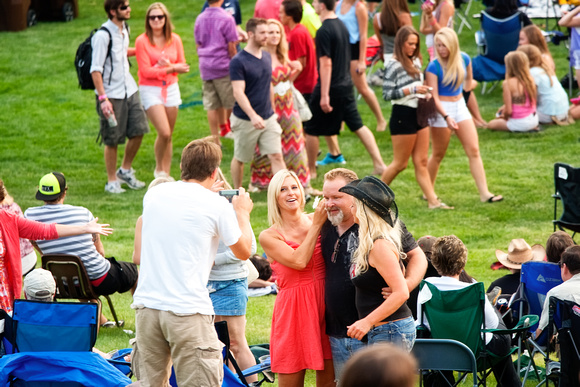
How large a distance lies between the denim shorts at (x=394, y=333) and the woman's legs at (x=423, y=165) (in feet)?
16.0

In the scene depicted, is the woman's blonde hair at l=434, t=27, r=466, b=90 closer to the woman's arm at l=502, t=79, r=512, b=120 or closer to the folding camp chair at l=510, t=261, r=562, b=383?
the woman's arm at l=502, t=79, r=512, b=120

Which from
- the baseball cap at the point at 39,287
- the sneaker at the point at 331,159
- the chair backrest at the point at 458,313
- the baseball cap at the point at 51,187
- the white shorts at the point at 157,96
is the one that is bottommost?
the sneaker at the point at 331,159

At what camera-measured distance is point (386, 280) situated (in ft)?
13.2

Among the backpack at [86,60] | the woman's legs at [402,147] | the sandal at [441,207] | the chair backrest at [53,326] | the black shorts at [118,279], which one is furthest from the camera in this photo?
the backpack at [86,60]

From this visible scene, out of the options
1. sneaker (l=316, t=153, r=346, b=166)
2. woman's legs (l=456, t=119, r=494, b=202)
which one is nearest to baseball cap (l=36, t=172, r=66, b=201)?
woman's legs (l=456, t=119, r=494, b=202)

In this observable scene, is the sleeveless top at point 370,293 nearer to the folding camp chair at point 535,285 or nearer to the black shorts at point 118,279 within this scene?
the folding camp chair at point 535,285

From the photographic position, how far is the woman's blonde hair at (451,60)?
8586 mm

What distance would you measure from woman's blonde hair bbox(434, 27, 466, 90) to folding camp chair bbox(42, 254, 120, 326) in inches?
168

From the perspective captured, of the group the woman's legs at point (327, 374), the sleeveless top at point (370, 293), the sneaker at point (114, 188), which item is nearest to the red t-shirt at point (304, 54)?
the sneaker at point (114, 188)

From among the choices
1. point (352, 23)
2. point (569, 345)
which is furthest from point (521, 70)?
point (569, 345)

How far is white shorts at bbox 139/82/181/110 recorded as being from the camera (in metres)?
9.88

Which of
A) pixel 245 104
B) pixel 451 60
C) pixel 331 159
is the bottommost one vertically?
pixel 331 159

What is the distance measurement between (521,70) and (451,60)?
277 cm

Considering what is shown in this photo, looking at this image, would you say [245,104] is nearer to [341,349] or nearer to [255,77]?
[255,77]
